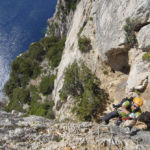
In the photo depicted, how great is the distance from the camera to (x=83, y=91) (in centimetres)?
1415

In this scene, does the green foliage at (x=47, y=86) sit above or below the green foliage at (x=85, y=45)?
below

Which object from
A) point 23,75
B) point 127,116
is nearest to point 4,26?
point 23,75

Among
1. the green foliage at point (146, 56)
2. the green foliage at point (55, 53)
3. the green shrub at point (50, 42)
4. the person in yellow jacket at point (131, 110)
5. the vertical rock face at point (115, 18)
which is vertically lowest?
the person in yellow jacket at point (131, 110)

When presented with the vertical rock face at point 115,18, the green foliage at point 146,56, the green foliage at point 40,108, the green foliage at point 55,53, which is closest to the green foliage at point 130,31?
the vertical rock face at point 115,18

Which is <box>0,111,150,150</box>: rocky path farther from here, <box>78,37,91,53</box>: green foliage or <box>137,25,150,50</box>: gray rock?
<box>78,37,91,53</box>: green foliage

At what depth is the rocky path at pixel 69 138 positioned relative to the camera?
623 cm

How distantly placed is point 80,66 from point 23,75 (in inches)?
858

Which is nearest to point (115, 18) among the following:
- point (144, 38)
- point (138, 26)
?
point (138, 26)

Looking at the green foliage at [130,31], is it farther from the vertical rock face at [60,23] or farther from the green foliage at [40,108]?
the vertical rock face at [60,23]

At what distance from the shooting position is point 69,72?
605 inches

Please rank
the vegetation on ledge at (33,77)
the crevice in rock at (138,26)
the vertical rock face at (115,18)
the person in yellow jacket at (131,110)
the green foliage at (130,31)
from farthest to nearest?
the vegetation on ledge at (33,77), the green foliage at (130,31), the crevice in rock at (138,26), the vertical rock face at (115,18), the person in yellow jacket at (131,110)

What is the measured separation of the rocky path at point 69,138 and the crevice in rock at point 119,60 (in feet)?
20.7

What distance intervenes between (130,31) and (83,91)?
23.7 ft

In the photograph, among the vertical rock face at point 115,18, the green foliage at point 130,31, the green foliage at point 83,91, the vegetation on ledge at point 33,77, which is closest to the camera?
the vertical rock face at point 115,18
